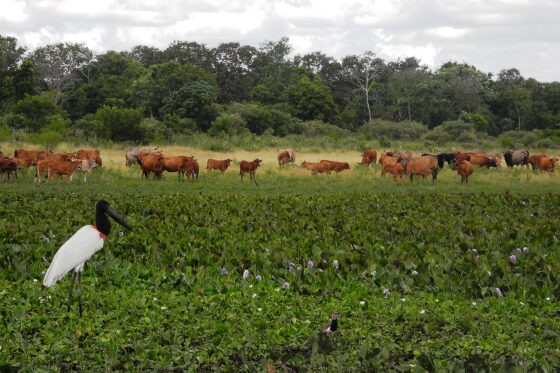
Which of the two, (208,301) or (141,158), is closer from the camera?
(208,301)

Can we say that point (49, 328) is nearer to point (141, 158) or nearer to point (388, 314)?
point (388, 314)

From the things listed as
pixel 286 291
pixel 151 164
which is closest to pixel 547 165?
Result: pixel 151 164

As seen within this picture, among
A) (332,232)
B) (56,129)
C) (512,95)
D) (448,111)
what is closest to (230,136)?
(56,129)

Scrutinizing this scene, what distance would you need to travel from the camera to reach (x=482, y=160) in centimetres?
3497

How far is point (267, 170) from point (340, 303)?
22.6 metres

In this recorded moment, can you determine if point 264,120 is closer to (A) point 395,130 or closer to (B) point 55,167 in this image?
(A) point 395,130

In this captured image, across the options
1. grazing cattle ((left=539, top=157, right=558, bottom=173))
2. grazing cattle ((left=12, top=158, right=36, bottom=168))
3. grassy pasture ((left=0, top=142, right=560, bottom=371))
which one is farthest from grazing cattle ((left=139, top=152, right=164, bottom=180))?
grazing cattle ((left=539, top=157, right=558, bottom=173))

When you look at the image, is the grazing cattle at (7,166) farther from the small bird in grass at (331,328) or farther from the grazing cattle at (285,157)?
the small bird in grass at (331,328)

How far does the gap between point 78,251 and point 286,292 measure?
109 inches

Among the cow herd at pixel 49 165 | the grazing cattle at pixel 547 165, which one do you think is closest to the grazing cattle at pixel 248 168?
the cow herd at pixel 49 165

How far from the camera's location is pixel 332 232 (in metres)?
13.2

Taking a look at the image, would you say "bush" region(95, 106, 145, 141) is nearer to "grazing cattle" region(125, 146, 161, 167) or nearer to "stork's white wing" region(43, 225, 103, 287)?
"grazing cattle" region(125, 146, 161, 167)

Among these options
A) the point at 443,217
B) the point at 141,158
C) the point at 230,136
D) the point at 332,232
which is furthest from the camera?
the point at 230,136

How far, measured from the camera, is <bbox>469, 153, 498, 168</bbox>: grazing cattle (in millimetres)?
34969
